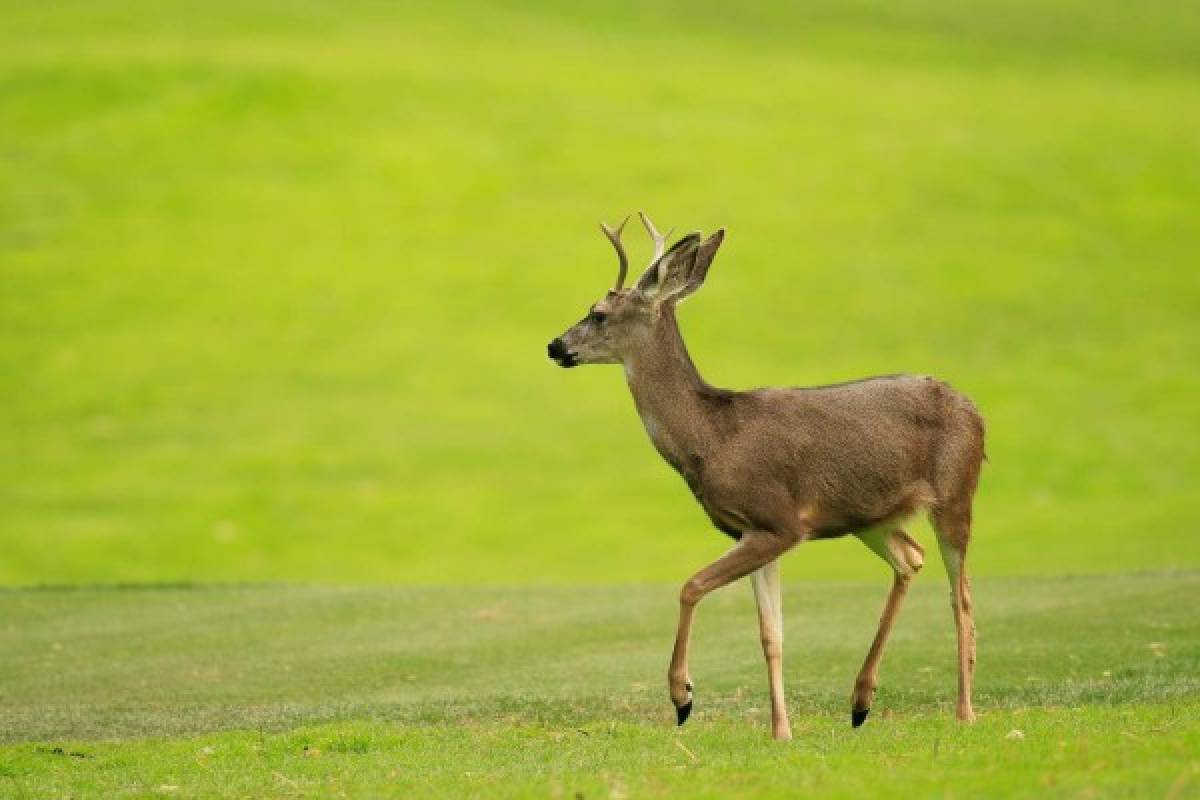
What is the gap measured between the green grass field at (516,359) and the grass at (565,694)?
83 mm

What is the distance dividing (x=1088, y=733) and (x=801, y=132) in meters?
42.0

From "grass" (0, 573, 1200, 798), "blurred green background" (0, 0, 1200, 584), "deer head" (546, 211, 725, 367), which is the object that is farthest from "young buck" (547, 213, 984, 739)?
"blurred green background" (0, 0, 1200, 584)

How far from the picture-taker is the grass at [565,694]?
33.2 feet

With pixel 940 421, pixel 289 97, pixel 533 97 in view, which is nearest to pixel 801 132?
pixel 533 97

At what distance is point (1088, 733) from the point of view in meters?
10.7

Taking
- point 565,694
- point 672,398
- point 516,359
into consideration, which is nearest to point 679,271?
point 672,398

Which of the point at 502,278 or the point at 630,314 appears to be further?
the point at 502,278

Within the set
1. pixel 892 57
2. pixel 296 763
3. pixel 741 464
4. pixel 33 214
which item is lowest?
→ pixel 296 763

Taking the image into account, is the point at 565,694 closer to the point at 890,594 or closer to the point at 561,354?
the point at 890,594

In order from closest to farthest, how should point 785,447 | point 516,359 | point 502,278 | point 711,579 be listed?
1. point 711,579
2. point 785,447
3. point 516,359
4. point 502,278

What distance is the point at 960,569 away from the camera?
12.2 m

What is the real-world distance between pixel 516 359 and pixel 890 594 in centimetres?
2999

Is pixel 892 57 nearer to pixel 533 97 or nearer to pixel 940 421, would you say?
pixel 533 97

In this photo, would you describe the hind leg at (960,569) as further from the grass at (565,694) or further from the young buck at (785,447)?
the grass at (565,694)
